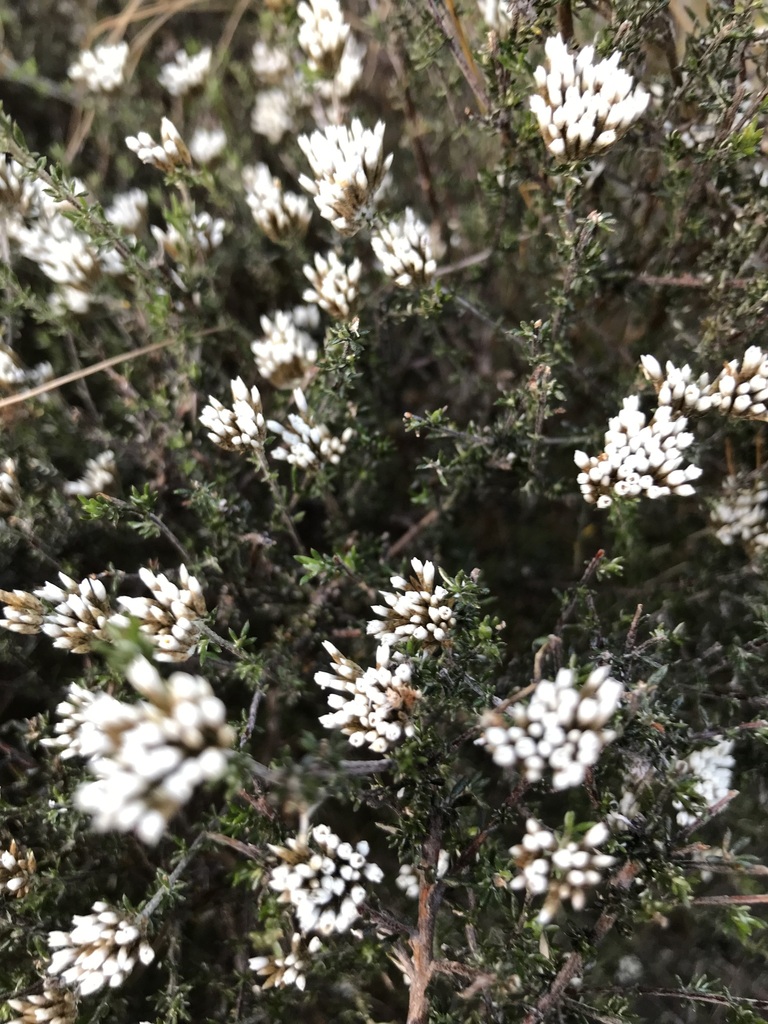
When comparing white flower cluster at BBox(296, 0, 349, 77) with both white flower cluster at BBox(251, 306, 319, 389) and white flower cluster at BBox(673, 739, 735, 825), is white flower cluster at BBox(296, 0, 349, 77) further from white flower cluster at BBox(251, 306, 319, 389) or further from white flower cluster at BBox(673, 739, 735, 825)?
white flower cluster at BBox(673, 739, 735, 825)

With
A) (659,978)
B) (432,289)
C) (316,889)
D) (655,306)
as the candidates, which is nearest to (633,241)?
(655,306)

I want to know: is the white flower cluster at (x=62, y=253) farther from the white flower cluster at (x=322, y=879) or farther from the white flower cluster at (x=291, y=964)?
the white flower cluster at (x=291, y=964)

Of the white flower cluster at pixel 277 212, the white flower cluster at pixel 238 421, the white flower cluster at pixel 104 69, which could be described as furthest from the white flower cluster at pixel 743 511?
the white flower cluster at pixel 104 69

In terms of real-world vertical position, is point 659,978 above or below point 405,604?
below

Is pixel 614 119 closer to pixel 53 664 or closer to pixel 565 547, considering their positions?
pixel 565 547

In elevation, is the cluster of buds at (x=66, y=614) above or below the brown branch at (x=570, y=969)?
above

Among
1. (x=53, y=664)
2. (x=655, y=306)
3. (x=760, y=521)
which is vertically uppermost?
(x=655, y=306)

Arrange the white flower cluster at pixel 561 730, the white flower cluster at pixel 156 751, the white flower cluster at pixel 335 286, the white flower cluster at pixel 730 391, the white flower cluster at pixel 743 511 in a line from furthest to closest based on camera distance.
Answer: the white flower cluster at pixel 743 511, the white flower cluster at pixel 335 286, the white flower cluster at pixel 730 391, the white flower cluster at pixel 561 730, the white flower cluster at pixel 156 751
